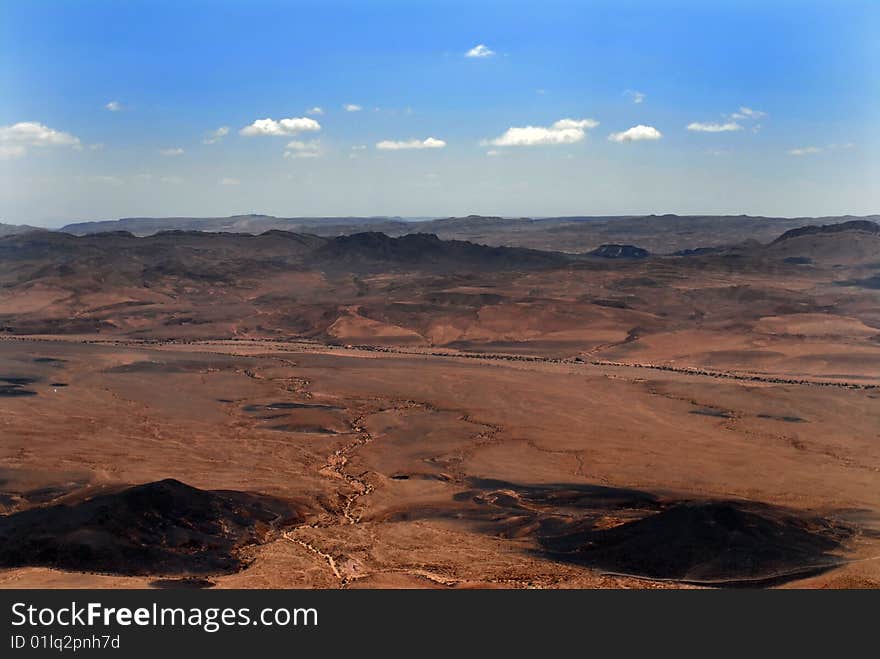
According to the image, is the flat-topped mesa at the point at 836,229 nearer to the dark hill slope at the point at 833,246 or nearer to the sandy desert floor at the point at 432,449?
the dark hill slope at the point at 833,246

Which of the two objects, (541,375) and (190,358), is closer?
(541,375)

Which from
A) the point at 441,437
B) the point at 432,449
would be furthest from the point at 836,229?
the point at 432,449

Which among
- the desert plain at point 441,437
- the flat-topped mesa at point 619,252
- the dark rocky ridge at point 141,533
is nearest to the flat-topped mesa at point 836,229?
the flat-topped mesa at point 619,252

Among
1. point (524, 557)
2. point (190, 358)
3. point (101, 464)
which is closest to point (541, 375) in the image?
point (190, 358)

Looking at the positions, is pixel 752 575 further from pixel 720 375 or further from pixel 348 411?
pixel 720 375

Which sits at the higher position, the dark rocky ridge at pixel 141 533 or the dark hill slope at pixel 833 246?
the dark hill slope at pixel 833 246

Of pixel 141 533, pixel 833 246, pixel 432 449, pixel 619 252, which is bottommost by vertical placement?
pixel 432 449

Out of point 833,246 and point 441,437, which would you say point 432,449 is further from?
point 833,246

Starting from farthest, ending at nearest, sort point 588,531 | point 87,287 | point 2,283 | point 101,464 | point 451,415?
1. point 2,283
2. point 87,287
3. point 451,415
4. point 101,464
5. point 588,531

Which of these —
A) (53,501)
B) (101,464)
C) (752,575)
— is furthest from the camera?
(101,464)
